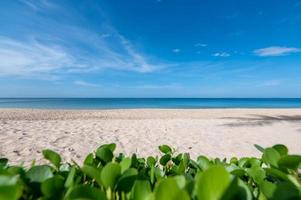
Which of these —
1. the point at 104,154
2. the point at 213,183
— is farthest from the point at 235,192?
the point at 104,154

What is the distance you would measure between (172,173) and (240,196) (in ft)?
1.87

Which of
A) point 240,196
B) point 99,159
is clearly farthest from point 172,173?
point 240,196

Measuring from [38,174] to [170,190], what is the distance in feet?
1.51

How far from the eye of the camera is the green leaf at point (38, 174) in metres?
0.68

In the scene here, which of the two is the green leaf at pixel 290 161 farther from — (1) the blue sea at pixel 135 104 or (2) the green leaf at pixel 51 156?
(1) the blue sea at pixel 135 104

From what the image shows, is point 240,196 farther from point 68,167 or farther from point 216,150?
point 216,150

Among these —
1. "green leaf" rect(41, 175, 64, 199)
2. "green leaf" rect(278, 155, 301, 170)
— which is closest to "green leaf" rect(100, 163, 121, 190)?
"green leaf" rect(41, 175, 64, 199)

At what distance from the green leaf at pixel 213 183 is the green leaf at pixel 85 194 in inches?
8.8

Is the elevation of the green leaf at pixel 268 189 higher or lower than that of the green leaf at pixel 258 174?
higher

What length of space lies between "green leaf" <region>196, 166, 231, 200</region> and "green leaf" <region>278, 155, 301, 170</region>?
387mm

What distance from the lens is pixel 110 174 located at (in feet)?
2.21

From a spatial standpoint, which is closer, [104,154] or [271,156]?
[271,156]

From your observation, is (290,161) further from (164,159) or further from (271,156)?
(164,159)

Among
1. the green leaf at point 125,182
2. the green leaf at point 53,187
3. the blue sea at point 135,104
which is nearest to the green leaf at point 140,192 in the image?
the green leaf at point 125,182
